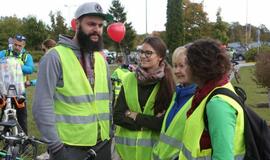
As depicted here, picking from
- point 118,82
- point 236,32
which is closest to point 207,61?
point 118,82

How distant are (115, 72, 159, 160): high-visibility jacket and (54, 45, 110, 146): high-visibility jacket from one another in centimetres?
53

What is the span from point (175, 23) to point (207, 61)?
4900cm

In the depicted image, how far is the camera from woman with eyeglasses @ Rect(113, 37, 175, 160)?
153 inches

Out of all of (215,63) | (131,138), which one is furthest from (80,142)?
(215,63)

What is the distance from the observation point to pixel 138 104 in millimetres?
3979

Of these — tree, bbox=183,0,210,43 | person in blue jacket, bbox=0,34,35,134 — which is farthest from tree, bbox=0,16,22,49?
person in blue jacket, bbox=0,34,35,134

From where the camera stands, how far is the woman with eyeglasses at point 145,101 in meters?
3.89

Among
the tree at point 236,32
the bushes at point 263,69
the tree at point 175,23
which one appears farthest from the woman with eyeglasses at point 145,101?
the tree at point 236,32

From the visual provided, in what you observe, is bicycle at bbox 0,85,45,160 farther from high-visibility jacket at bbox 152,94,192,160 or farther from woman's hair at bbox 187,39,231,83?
woman's hair at bbox 187,39,231,83

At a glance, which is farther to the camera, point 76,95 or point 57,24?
point 57,24

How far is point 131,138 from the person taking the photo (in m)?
4.02

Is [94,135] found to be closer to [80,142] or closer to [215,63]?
[80,142]

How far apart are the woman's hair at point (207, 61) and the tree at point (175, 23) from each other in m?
48.1

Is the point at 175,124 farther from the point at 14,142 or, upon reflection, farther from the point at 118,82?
the point at 118,82
